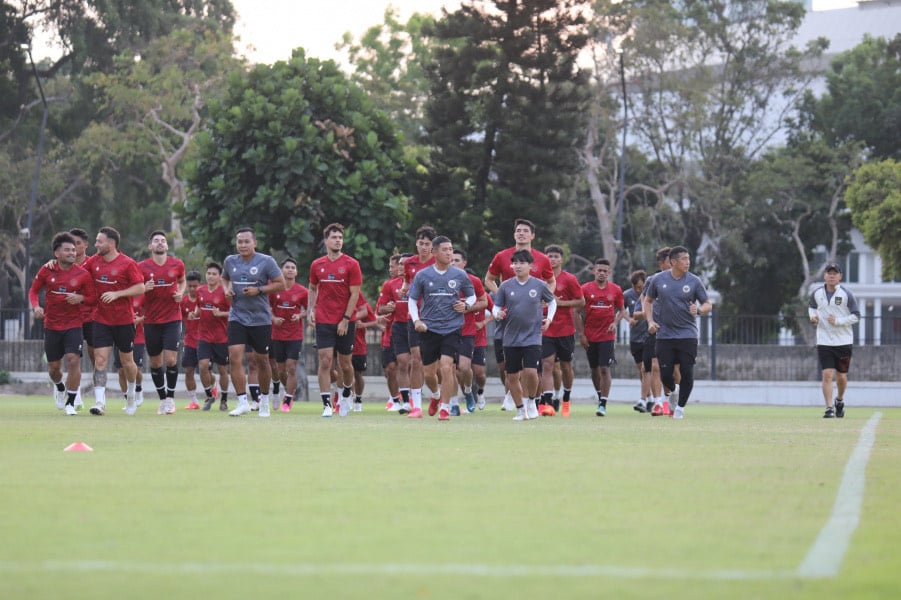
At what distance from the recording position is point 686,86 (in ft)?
188

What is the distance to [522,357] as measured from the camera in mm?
18234

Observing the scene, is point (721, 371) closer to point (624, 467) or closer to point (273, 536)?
point (624, 467)

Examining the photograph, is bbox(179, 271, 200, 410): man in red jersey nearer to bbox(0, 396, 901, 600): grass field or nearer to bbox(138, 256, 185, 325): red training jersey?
bbox(138, 256, 185, 325): red training jersey

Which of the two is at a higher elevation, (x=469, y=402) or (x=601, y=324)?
(x=601, y=324)

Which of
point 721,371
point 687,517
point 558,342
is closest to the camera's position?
point 687,517

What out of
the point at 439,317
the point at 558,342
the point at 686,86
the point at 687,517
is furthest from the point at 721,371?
the point at 687,517

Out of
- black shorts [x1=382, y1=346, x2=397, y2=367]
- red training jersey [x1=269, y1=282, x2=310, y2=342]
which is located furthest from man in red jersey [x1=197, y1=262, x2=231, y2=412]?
black shorts [x1=382, y1=346, x2=397, y2=367]

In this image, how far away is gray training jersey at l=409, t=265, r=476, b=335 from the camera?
1830 cm

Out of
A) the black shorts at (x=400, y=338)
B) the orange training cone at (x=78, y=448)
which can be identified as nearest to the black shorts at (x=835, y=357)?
the black shorts at (x=400, y=338)

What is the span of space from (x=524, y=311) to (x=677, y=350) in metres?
2.64

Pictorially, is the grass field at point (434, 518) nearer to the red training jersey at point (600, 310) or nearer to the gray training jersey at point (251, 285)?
the gray training jersey at point (251, 285)

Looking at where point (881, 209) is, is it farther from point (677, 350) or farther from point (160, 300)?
point (160, 300)

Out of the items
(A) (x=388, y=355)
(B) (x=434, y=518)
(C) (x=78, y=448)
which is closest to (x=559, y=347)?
(A) (x=388, y=355)

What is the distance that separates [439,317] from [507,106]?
22045mm
